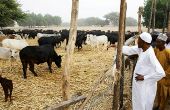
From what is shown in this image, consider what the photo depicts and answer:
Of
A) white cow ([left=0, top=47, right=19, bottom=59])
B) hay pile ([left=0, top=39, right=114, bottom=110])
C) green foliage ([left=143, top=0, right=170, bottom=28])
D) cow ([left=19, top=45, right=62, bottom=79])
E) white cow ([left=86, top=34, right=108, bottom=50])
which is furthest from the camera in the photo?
green foliage ([left=143, top=0, right=170, bottom=28])

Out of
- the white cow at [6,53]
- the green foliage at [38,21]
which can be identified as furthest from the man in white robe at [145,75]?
the green foliage at [38,21]

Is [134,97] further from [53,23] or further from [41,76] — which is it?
[53,23]

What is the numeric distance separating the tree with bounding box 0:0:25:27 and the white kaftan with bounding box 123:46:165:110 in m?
23.7

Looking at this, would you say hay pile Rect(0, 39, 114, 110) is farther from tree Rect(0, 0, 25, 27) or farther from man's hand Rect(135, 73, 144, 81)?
tree Rect(0, 0, 25, 27)

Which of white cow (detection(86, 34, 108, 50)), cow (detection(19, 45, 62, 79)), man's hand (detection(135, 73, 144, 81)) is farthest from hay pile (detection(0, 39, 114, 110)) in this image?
white cow (detection(86, 34, 108, 50))

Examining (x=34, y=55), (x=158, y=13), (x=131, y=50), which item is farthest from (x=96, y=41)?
(x=158, y=13)

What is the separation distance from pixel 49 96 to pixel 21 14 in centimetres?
2354

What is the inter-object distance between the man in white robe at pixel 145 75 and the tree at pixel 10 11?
2366cm

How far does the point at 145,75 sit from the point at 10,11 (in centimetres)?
2531

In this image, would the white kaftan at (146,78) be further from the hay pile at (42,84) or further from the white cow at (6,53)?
the white cow at (6,53)

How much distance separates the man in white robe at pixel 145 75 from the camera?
567 centimetres

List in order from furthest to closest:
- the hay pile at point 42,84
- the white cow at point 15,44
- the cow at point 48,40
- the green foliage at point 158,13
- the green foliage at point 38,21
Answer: the green foliage at point 38,21
the green foliage at point 158,13
the cow at point 48,40
the white cow at point 15,44
the hay pile at point 42,84

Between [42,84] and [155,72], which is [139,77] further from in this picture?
[42,84]

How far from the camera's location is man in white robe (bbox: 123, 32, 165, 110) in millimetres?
5668
